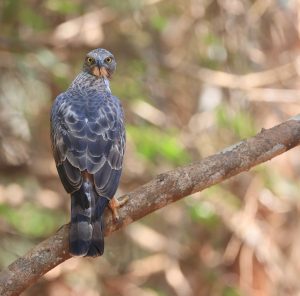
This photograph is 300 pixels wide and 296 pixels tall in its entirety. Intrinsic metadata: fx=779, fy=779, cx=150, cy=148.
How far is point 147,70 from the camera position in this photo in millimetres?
8203

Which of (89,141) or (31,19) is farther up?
(89,141)

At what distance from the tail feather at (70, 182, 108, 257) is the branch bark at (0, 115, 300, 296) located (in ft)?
0.24

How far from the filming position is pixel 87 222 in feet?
14.0

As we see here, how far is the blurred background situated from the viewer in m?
7.66

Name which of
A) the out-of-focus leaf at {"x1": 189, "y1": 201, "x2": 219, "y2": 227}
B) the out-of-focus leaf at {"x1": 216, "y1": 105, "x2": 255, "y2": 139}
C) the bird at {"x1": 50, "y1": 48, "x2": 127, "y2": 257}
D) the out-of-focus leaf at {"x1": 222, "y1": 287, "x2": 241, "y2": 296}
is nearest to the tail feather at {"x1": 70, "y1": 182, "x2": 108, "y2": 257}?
the bird at {"x1": 50, "y1": 48, "x2": 127, "y2": 257}

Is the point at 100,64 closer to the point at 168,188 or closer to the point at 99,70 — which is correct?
the point at 99,70

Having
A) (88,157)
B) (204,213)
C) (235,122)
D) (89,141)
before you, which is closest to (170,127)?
(235,122)

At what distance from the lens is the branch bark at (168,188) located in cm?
407

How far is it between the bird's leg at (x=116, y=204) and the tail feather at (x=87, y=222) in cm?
5

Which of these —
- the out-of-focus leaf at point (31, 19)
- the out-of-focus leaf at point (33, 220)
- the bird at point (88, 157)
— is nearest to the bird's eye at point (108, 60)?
the bird at point (88, 157)

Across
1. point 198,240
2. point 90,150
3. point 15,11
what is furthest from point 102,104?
point 198,240

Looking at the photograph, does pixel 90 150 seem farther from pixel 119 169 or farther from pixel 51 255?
pixel 51 255

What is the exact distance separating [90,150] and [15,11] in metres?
3.42

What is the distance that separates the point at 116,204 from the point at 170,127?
3558 mm
